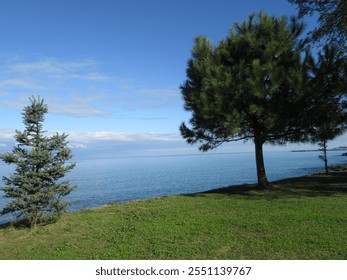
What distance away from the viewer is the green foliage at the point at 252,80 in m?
13.7

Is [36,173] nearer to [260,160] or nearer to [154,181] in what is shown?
[260,160]

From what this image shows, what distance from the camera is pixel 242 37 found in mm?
14953

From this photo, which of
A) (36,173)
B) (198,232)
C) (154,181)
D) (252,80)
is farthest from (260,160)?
(154,181)

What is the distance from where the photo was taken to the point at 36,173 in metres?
9.43

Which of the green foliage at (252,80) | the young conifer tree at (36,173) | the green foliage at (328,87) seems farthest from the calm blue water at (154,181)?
the green foliage at (328,87)

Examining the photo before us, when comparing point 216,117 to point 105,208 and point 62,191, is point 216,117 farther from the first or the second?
point 62,191

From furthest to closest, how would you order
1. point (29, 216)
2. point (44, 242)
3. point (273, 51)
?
point (273, 51) < point (29, 216) < point (44, 242)

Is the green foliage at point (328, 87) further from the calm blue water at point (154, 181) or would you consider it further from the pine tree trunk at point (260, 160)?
the calm blue water at point (154, 181)

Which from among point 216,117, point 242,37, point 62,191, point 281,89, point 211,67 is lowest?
point 62,191

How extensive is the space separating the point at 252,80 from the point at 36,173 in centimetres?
982

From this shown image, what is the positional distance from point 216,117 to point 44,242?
9.46m

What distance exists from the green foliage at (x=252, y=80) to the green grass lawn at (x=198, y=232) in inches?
161

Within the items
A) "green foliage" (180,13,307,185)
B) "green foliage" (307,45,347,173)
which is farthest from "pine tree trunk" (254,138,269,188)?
"green foliage" (307,45,347,173)

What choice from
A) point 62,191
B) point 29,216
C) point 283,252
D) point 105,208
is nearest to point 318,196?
point 283,252
